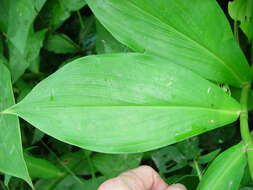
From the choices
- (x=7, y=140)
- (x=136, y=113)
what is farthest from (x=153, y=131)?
(x=7, y=140)

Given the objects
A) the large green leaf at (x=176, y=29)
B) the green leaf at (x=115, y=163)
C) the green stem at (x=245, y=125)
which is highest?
the large green leaf at (x=176, y=29)

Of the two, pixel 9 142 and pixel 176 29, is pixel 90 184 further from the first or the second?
pixel 176 29

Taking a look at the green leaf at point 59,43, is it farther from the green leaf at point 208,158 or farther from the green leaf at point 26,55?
the green leaf at point 208,158

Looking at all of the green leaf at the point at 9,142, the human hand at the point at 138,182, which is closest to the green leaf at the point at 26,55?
the green leaf at the point at 9,142

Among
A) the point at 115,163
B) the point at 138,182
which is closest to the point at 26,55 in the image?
the point at 115,163

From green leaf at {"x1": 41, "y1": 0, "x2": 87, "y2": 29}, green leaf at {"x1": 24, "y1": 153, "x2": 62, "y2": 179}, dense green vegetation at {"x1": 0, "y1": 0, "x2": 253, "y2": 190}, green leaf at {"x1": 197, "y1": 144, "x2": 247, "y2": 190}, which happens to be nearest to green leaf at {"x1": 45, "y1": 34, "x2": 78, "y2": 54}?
green leaf at {"x1": 41, "y1": 0, "x2": 87, "y2": 29}

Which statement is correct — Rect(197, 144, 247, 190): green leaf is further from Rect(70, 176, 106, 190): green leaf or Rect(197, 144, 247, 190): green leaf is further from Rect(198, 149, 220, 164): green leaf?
Rect(70, 176, 106, 190): green leaf
